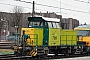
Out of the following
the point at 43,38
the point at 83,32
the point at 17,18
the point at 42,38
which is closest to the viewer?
the point at 42,38

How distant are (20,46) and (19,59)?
100 centimetres

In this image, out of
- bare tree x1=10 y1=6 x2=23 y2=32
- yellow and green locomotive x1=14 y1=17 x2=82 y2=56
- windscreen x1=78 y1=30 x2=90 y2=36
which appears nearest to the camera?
yellow and green locomotive x1=14 y1=17 x2=82 y2=56

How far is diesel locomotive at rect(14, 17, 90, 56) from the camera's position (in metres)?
18.1

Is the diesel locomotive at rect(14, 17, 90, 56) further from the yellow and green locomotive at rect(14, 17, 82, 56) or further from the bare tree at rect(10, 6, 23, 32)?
the bare tree at rect(10, 6, 23, 32)

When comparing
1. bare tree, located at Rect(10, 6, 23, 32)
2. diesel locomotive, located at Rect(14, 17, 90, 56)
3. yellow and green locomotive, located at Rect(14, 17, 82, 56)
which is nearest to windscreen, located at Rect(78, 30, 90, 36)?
diesel locomotive, located at Rect(14, 17, 90, 56)

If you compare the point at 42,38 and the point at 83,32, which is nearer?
the point at 42,38

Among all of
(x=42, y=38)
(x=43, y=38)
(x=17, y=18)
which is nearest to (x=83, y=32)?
(x=43, y=38)

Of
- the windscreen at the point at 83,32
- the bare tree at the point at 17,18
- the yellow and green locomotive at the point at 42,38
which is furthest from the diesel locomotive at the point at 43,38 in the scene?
the bare tree at the point at 17,18

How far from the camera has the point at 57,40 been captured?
2022 cm

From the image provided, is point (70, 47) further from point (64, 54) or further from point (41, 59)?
point (41, 59)

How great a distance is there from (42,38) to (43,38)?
148mm

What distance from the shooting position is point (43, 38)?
1905 centimetres

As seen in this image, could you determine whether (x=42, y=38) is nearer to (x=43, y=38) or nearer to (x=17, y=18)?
(x=43, y=38)

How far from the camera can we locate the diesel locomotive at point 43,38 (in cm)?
1808
